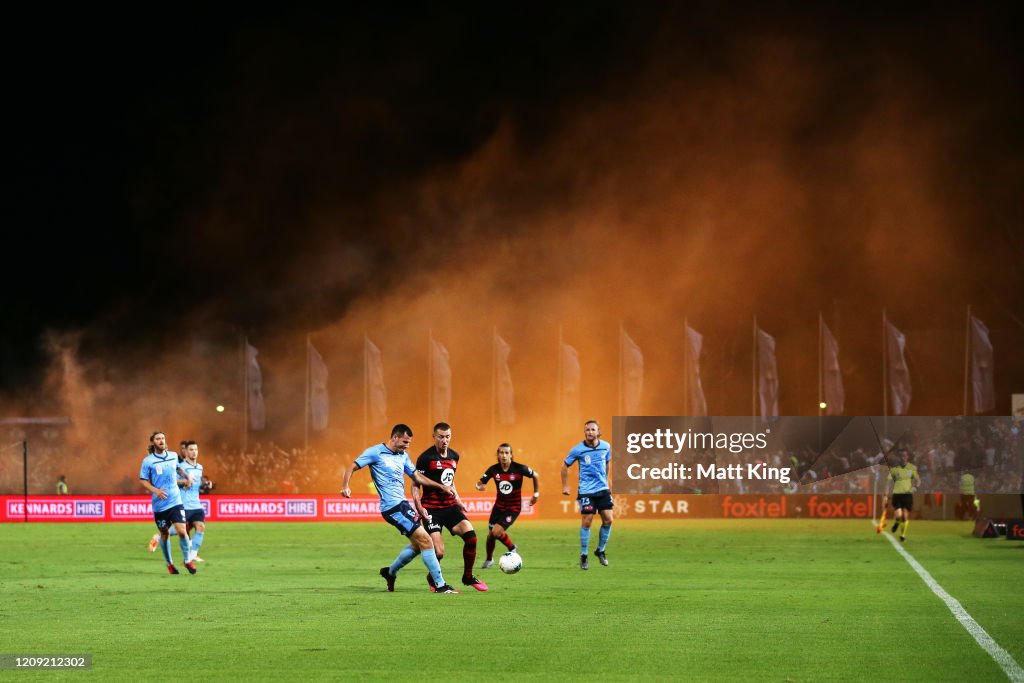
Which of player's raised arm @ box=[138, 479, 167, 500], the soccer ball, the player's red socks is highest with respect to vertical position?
player's raised arm @ box=[138, 479, 167, 500]

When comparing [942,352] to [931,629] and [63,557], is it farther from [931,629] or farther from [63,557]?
[931,629]

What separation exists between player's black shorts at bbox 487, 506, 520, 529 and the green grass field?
1.04m

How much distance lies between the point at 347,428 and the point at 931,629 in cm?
7460

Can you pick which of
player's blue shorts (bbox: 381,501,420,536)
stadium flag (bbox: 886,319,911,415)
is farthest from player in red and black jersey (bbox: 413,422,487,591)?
stadium flag (bbox: 886,319,911,415)

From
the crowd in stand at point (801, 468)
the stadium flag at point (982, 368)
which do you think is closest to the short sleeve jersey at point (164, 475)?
the crowd in stand at point (801, 468)

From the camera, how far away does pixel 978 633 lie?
50.6 ft

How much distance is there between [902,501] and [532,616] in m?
22.7

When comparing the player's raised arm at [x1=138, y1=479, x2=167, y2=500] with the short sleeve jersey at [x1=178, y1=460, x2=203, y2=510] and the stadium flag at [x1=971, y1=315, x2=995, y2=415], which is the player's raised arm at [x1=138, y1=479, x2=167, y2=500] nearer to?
the short sleeve jersey at [x1=178, y1=460, x2=203, y2=510]

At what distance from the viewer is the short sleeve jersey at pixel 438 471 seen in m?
21.6

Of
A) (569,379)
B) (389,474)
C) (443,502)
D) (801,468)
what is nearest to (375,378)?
(569,379)

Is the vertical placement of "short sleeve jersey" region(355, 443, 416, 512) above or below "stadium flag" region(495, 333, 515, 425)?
below

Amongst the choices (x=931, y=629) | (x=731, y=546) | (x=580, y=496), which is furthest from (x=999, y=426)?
(x=931, y=629)

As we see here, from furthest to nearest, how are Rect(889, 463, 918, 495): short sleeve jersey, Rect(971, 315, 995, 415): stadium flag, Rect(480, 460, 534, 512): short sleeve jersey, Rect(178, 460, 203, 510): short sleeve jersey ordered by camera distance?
Rect(971, 315, 995, 415): stadium flag
Rect(889, 463, 918, 495): short sleeve jersey
Rect(178, 460, 203, 510): short sleeve jersey
Rect(480, 460, 534, 512): short sleeve jersey

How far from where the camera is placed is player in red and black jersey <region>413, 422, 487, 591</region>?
21.1 m
